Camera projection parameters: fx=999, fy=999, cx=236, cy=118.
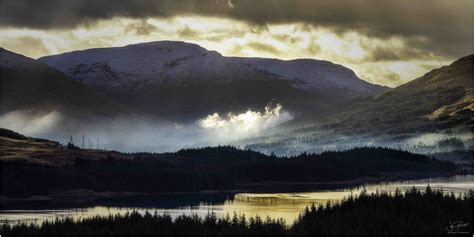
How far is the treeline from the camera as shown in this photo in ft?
451

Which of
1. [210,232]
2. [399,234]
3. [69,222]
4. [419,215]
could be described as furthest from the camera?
[69,222]

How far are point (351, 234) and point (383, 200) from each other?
1301 inches

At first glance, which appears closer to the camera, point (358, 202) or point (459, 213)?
point (459, 213)

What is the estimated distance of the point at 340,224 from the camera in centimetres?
14525

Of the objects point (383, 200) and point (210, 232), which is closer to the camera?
point (210, 232)

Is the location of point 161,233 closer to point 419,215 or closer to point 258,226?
point 258,226

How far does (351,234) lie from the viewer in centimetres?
13375

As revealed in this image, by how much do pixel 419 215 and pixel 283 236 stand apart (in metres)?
26.1

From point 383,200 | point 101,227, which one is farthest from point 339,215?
point 101,227

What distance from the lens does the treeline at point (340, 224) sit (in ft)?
451

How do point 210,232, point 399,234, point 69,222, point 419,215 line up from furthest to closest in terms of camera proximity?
point 69,222 < point 419,215 < point 210,232 < point 399,234

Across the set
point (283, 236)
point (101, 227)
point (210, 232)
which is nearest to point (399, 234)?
point (283, 236)

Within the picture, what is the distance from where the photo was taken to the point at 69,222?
162000mm

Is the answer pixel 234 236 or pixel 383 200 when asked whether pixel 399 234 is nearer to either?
pixel 234 236
